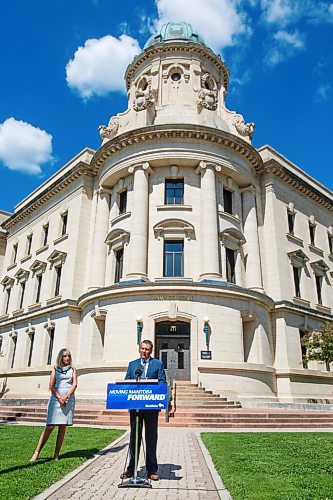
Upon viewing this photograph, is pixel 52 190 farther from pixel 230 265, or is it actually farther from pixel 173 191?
pixel 230 265

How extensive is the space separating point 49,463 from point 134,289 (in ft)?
54.1

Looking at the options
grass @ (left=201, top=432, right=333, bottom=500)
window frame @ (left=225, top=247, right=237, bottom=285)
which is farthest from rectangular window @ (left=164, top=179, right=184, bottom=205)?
grass @ (left=201, top=432, right=333, bottom=500)

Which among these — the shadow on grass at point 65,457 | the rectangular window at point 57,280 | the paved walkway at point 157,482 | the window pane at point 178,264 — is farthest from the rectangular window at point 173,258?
the shadow on grass at point 65,457

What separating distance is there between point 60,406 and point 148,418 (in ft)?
8.58

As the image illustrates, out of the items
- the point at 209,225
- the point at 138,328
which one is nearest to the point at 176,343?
the point at 138,328

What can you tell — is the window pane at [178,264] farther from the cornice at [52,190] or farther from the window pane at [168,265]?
the cornice at [52,190]

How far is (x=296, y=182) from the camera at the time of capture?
33.4 metres

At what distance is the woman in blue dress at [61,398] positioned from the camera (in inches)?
312

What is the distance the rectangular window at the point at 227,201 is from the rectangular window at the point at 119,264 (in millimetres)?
8124

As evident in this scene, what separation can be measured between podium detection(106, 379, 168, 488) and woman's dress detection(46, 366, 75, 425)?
94.0 inches

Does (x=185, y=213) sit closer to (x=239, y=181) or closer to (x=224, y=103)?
(x=239, y=181)

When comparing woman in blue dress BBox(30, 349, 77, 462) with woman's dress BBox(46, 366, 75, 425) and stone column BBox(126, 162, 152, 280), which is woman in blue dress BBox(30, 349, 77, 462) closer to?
woman's dress BBox(46, 366, 75, 425)

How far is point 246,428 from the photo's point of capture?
49.6ft

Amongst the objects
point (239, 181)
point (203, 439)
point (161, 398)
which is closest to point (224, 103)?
point (239, 181)
